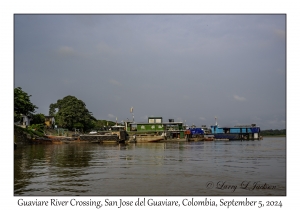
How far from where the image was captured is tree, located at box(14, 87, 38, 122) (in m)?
44.7

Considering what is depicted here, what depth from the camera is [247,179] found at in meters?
13.8

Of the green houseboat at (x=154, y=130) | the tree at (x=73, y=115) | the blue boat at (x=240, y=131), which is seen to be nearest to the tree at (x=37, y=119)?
the tree at (x=73, y=115)

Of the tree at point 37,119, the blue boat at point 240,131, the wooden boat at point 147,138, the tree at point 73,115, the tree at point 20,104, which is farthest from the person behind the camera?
the blue boat at point 240,131

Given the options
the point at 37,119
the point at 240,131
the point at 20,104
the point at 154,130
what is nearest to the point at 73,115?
the point at 37,119

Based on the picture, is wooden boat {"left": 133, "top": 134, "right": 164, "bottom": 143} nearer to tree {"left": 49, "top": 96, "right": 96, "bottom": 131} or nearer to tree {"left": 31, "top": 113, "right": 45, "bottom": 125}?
tree {"left": 49, "top": 96, "right": 96, "bottom": 131}

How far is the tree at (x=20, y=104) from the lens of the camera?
44.7 meters

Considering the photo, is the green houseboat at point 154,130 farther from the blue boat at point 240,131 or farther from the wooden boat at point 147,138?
the blue boat at point 240,131

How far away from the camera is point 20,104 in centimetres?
4566

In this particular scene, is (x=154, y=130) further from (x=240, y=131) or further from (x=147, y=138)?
(x=240, y=131)

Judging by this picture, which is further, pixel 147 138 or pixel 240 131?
pixel 240 131

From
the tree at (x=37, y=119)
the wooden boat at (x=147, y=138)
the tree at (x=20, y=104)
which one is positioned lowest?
the wooden boat at (x=147, y=138)

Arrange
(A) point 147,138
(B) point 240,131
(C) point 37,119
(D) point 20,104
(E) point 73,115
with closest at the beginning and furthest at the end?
(D) point 20,104 → (A) point 147,138 → (C) point 37,119 → (E) point 73,115 → (B) point 240,131
